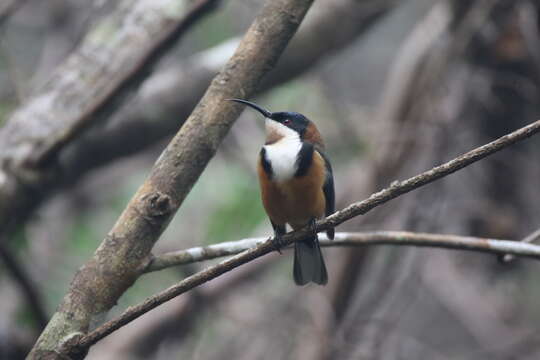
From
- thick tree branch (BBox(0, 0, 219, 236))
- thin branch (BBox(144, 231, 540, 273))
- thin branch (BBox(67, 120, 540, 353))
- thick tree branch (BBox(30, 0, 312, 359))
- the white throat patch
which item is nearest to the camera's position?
thin branch (BBox(67, 120, 540, 353))

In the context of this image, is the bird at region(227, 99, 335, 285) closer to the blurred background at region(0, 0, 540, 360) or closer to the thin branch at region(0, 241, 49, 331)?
the thin branch at region(0, 241, 49, 331)

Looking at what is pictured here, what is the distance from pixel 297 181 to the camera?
3279 millimetres

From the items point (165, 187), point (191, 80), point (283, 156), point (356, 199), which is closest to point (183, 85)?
point (191, 80)

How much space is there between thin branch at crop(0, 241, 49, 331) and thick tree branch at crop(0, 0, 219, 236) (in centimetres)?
42

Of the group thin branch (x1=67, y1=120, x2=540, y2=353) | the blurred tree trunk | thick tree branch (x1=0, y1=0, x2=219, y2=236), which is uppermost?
thick tree branch (x1=0, y1=0, x2=219, y2=236)

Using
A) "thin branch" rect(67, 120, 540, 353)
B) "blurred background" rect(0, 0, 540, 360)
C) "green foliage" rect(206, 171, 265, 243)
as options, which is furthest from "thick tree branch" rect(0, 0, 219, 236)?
"green foliage" rect(206, 171, 265, 243)

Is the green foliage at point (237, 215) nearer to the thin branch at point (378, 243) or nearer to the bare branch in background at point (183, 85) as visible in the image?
the bare branch in background at point (183, 85)

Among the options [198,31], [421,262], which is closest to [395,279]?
[421,262]

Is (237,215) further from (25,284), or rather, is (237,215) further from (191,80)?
(25,284)

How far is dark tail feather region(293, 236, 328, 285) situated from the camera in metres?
3.51

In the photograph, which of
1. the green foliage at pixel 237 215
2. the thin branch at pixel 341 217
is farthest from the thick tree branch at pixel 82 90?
the green foliage at pixel 237 215

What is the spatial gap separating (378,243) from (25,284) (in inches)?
88.6

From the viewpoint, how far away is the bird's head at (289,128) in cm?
358

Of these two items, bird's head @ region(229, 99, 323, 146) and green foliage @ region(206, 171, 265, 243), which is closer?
bird's head @ region(229, 99, 323, 146)
